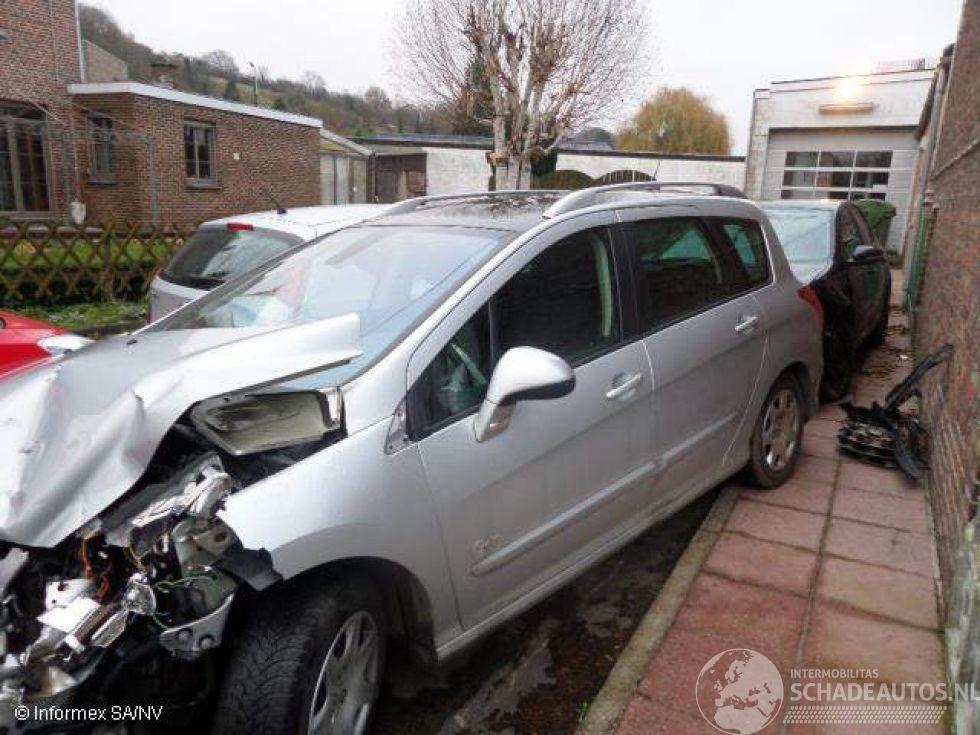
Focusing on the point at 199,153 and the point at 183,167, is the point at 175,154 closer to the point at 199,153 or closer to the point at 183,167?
the point at 183,167

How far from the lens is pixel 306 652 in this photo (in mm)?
1795

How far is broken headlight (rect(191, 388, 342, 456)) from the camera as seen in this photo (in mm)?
1849

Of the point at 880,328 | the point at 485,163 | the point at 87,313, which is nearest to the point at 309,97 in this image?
the point at 485,163

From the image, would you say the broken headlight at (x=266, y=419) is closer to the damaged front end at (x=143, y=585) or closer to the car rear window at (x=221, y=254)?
the damaged front end at (x=143, y=585)

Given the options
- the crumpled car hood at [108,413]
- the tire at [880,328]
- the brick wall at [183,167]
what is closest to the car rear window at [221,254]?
the crumpled car hood at [108,413]

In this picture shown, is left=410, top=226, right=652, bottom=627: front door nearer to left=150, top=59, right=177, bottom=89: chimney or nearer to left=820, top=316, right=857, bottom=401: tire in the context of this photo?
left=820, top=316, right=857, bottom=401: tire

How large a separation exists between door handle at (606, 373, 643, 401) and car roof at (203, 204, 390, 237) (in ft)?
9.30

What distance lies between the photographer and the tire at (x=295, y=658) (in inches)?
68.4

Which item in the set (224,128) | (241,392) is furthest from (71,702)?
(224,128)

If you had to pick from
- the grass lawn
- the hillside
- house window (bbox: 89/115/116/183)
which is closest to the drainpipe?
the grass lawn

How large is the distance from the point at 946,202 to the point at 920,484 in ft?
12.1

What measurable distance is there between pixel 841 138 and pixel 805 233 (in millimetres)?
18969

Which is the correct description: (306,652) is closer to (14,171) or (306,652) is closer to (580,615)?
(580,615)

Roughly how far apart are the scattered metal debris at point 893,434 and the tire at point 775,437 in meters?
0.49
